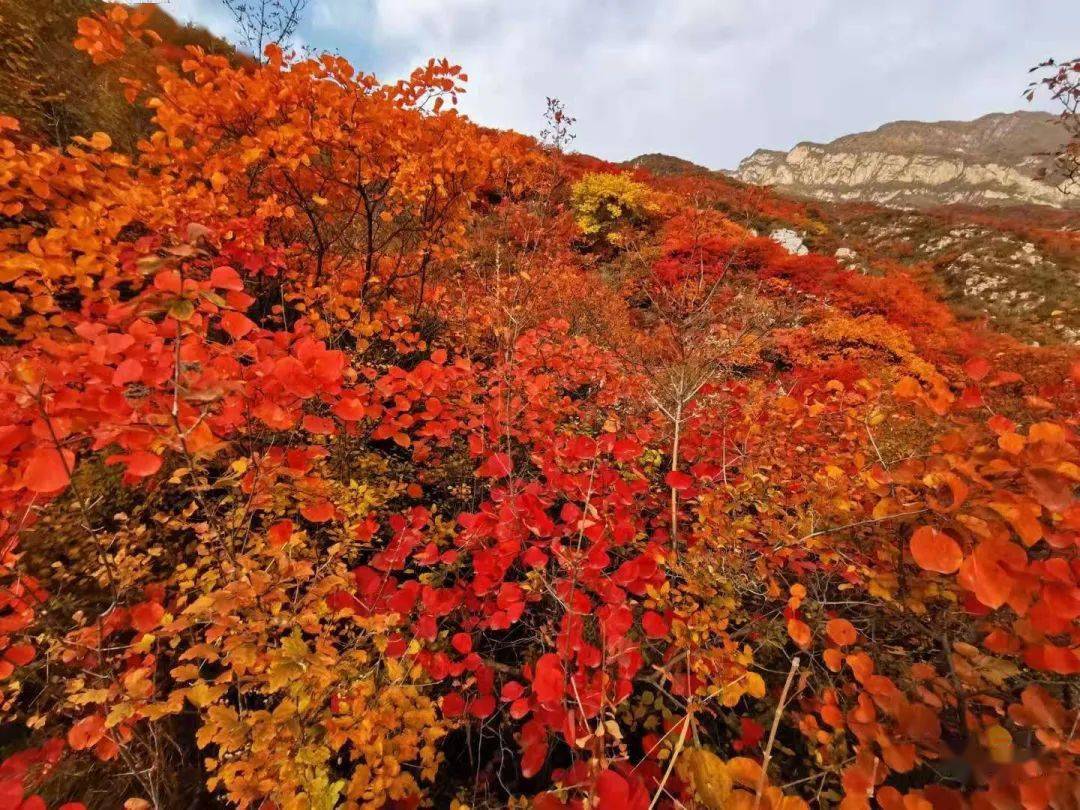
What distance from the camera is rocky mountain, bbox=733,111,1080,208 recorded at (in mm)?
73000

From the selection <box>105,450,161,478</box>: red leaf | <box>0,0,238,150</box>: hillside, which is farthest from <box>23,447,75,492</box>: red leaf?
<box>0,0,238,150</box>: hillside

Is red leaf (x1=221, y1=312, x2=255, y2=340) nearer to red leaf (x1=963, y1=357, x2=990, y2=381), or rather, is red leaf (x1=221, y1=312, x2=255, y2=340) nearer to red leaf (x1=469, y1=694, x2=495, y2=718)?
red leaf (x1=469, y1=694, x2=495, y2=718)

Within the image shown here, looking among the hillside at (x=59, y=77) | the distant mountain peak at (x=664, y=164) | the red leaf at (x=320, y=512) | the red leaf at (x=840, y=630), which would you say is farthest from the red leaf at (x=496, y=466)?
the distant mountain peak at (x=664, y=164)

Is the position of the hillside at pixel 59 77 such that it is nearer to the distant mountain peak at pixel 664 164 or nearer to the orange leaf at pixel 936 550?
the orange leaf at pixel 936 550

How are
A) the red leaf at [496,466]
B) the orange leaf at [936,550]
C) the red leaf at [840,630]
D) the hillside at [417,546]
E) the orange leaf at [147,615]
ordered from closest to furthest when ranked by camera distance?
the orange leaf at [936,550]
the hillside at [417,546]
the red leaf at [840,630]
the orange leaf at [147,615]
the red leaf at [496,466]

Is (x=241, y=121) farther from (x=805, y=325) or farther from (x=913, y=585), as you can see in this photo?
(x=805, y=325)

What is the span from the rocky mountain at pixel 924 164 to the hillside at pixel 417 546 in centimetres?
7920

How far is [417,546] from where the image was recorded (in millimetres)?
3268

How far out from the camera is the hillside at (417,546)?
4.30ft

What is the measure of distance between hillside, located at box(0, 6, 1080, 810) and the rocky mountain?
79203 millimetres

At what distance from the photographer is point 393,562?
8.11ft

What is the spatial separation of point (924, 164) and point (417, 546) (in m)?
120

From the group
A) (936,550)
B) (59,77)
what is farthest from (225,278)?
(59,77)

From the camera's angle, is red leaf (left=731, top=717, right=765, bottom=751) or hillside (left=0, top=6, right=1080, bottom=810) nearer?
hillside (left=0, top=6, right=1080, bottom=810)
